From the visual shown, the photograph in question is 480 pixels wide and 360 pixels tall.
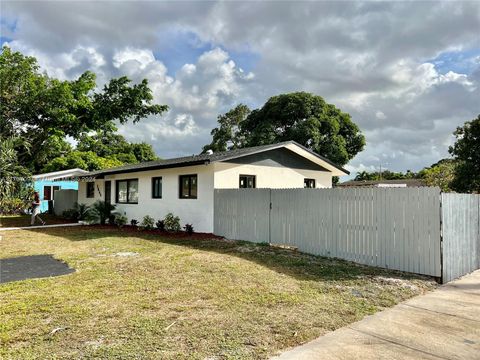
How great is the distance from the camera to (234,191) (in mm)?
12055

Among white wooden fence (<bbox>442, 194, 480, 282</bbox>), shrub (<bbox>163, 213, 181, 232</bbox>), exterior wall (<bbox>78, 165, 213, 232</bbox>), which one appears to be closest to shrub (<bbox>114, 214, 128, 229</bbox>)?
exterior wall (<bbox>78, 165, 213, 232</bbox>)

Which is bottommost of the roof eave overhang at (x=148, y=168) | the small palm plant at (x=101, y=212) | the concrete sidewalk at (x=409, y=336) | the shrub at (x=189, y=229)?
the concrete sidewalk at (x=409, y=336)

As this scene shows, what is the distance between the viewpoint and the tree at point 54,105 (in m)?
17.0

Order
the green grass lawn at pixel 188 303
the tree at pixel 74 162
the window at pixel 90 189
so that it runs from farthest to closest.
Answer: the tree at pixel 74 162
the window at pixel 90 189
the green grass lawn at pixel 188 303

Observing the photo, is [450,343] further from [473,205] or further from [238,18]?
[238,18]

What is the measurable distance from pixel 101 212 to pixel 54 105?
6.24m

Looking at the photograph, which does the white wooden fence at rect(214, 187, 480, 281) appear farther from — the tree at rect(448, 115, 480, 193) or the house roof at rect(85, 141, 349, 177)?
the tree at rect(448, 115, 480, 193)

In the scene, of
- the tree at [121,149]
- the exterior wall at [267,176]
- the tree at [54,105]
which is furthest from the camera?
the tree at [121,149]

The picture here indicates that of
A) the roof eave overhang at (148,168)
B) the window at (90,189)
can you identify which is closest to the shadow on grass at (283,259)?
the roof eave overhang at (148,168)

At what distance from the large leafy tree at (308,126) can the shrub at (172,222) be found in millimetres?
16725

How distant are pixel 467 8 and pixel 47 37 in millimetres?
14638

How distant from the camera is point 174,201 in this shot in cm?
1461

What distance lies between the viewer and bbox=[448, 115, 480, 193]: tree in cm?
2119

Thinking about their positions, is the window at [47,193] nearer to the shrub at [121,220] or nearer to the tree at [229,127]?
the shrub at [121,220]
